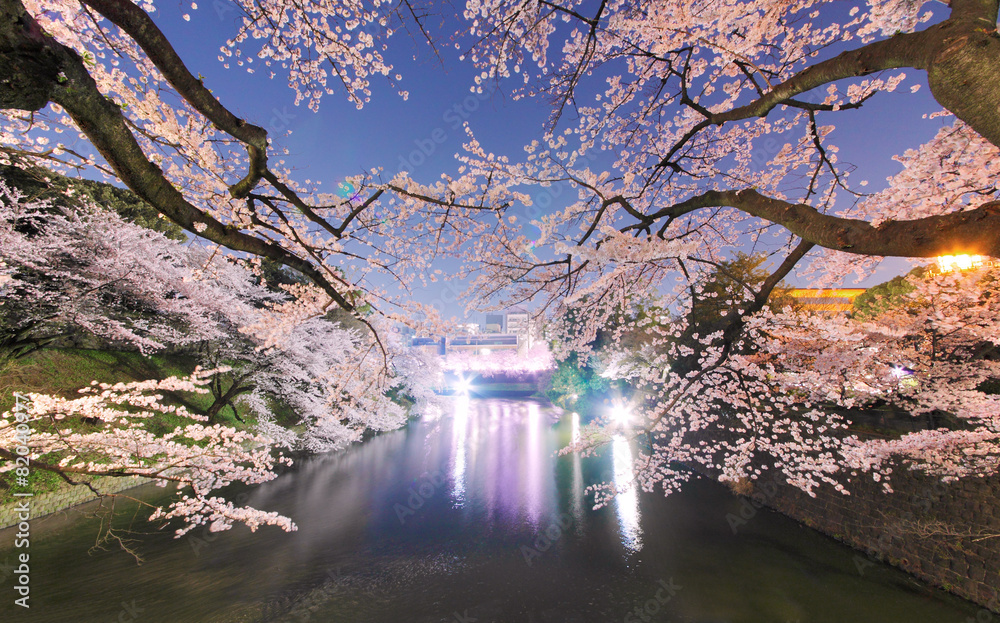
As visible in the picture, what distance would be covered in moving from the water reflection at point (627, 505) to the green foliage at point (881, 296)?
26.9 feet

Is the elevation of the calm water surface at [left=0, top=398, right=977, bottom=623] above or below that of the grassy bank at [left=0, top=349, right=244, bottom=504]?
below

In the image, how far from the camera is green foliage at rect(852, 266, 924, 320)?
32.1 ft

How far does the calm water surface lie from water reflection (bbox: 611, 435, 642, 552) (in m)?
0.05

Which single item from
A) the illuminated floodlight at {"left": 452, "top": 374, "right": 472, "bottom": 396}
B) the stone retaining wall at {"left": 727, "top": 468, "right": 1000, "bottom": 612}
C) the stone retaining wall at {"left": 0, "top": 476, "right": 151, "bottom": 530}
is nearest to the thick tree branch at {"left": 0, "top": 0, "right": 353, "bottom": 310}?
the stone retaining wall at {"left": 0, "top": 476, "right": 151, "bottom": 530}

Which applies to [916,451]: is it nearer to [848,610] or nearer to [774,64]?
[848,610]

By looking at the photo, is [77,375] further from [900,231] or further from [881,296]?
[881,296]

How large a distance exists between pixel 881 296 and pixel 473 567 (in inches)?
572

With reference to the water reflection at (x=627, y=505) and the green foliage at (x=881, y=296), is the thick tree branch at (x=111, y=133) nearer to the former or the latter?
the water reflection at (x=627, y=505)

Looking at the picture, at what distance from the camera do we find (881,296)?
10.8m

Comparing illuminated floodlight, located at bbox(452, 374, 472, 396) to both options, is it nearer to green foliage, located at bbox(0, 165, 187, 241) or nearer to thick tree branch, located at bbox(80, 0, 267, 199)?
green foliage, located at bbox(0, 165, 187, 241)

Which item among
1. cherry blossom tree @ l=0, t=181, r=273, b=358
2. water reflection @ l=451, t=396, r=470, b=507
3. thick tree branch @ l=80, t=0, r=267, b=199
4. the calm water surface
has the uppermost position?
cherry blossom tree @ l=0, t=181, r=273, b=358

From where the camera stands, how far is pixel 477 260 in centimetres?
612

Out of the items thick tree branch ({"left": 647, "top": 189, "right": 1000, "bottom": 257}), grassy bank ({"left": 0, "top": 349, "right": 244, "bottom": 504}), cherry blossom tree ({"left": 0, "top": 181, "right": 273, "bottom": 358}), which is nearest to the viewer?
thick tree branch ({"left": 647, "top": 189, "right": 1000, "bottom": 257})

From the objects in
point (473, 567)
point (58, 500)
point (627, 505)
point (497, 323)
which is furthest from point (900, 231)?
point (497, 323)
